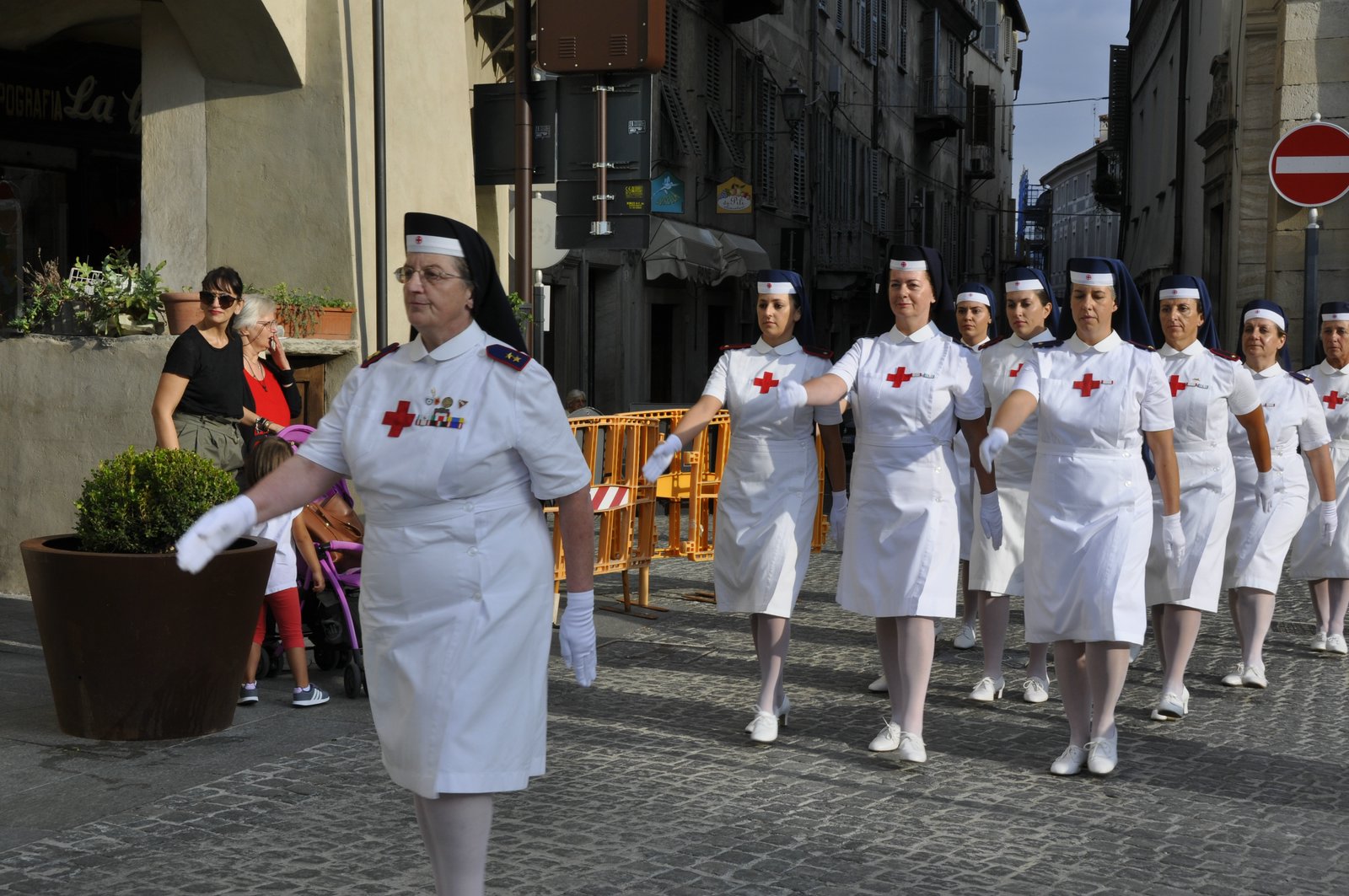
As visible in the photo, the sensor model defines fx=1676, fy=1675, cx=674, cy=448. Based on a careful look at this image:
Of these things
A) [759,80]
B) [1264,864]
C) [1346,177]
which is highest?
[759,80]

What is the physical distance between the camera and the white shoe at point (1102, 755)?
20.7 ft

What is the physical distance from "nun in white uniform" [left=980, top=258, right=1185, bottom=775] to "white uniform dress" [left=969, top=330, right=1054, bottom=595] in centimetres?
154

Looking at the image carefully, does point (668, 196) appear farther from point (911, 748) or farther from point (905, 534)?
point (911, 748)

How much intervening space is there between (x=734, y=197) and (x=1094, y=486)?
18.9m

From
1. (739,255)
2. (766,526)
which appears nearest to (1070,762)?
(766,526)

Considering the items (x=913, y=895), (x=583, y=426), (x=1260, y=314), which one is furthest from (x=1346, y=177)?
(x=913, y=895)

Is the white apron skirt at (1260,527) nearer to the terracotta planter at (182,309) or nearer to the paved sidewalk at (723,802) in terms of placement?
the paved sidewalk at (723,802)

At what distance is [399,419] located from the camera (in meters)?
4.00

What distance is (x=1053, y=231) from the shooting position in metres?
105

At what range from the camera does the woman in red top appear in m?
7.95

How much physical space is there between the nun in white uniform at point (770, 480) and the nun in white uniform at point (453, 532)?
2902 millimetres

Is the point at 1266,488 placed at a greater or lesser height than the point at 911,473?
lesser

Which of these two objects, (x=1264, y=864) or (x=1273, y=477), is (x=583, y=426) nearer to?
(x=1273, y=477)

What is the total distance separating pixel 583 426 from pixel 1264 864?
5.49m
